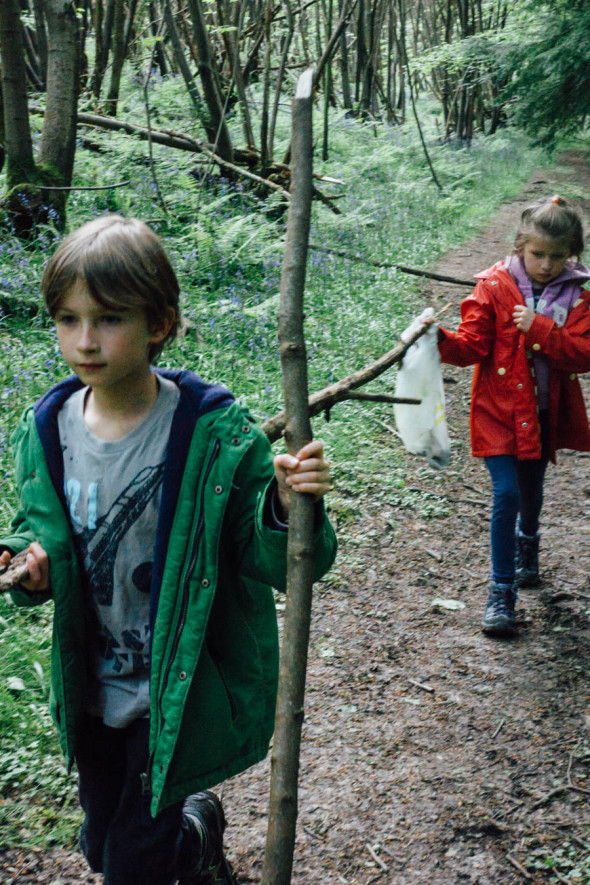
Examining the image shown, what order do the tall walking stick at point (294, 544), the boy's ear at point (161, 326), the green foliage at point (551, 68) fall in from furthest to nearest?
the green foliage at point (551, 68) → the boy's ear at point (161, 326) → the tall walking stick at point (294, 544)

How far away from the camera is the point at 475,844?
2.77 meters

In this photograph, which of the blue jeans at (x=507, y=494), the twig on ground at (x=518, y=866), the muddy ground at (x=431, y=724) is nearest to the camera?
the twig on ground at (x=518, y=866)

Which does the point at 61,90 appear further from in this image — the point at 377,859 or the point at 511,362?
the point at 377,859

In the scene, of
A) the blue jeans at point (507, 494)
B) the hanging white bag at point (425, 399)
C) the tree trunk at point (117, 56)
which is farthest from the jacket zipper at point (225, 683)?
the tree trunk at point (117, 56)

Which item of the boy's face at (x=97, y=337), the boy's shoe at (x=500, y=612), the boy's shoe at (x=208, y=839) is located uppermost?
the boy's face at (x=97, y=337)

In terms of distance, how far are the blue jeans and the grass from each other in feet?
4.26

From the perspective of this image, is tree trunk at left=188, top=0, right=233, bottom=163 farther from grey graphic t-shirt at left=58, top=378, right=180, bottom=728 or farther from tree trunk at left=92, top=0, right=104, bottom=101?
grey graphic t-shirt at left=58, top=378, right=180, bottom=728

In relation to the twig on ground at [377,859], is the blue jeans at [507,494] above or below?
above

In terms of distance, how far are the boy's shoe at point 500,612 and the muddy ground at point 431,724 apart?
0.07 metres

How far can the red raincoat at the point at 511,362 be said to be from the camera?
378cm

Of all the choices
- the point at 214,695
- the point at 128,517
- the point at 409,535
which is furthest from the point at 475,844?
the point at 409,535

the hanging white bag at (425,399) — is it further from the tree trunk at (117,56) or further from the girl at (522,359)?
the tree trunk at (117,56)

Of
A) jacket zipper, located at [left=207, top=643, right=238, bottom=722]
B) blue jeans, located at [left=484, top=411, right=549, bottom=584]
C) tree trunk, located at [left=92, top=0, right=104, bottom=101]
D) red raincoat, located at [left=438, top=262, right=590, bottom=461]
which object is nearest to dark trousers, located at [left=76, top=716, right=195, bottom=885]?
jacket zipper, located at [left=207, top=643, right=238, bottom=722]

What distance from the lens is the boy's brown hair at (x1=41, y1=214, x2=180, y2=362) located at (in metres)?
1.79
